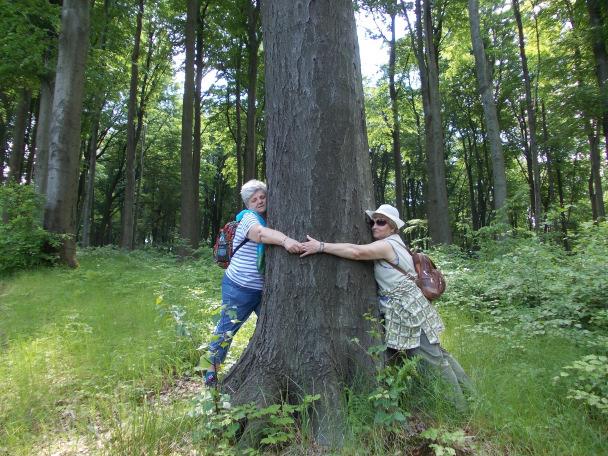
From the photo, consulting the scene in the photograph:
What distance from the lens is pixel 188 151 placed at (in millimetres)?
15156

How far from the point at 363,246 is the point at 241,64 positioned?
22.8 m

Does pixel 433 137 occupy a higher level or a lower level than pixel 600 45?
lower

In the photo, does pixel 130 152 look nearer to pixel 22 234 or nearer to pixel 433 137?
pixel 22 234

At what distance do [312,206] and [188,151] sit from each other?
12928 mm

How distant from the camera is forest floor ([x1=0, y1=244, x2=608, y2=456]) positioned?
2.66 metres

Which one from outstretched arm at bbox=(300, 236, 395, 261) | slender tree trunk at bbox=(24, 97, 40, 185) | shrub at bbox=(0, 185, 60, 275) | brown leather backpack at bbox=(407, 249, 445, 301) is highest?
slender tree trunk at bbox=(24, 97, 40, 185)

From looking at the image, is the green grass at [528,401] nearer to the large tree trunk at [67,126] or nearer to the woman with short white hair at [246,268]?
the woman with short white hair at [246,268]

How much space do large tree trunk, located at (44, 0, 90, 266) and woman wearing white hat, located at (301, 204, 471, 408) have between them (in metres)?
9.32

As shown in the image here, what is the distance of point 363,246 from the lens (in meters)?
3.24

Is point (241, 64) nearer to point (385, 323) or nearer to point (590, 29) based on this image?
point (590, 29)

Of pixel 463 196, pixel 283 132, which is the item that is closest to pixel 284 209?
pixel 283 132

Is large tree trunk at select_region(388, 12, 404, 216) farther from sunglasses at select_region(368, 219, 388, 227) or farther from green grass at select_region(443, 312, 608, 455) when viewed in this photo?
sunglasses at select_region(368, 219, 388, 227)

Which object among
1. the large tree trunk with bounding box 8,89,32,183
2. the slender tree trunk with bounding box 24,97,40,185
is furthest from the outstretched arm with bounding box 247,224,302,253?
the slender tree trunk with bounding box 24,97,40,185

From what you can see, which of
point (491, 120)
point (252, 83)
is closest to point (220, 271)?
point (491, 120)
